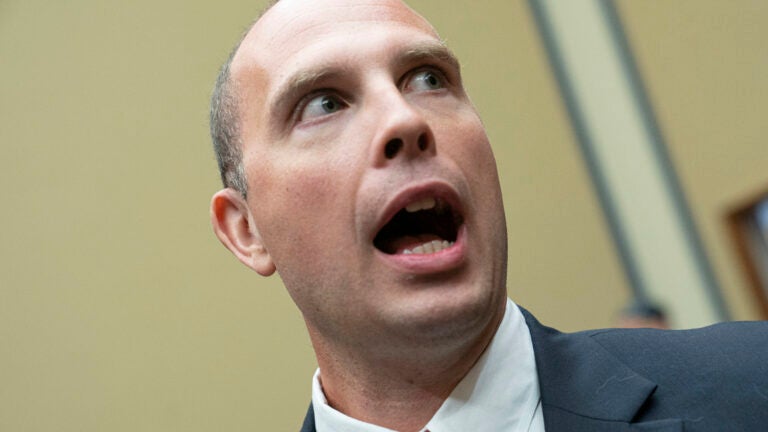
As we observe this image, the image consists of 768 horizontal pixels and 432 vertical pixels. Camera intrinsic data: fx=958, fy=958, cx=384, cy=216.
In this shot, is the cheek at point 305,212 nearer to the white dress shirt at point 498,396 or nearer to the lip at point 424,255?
the lip at point 424,255

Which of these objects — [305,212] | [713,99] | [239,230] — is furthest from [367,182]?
[713,99]

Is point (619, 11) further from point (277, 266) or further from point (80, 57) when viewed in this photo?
point (277, 266)

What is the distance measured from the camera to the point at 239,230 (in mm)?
1537

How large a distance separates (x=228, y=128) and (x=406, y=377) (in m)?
0.52

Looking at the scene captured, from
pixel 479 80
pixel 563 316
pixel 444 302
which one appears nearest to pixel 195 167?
pixel 479 80

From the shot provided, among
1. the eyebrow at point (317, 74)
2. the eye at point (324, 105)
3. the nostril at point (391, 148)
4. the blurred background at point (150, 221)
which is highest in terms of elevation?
the eyebrow at point (317, 74)

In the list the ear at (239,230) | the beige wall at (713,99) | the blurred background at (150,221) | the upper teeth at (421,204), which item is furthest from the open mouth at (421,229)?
the beige wall at (713,99)

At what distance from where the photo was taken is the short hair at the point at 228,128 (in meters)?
1.49

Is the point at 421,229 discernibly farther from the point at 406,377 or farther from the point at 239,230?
the point at 239,230

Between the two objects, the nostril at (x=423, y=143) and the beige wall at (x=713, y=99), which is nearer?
the nostril at (x=423, y=143)

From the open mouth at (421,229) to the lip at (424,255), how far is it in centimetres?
2

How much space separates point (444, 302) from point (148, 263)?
2.61 meters

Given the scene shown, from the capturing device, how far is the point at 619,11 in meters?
4.31

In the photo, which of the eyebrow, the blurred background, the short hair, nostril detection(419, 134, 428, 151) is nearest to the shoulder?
nostril detection(419, 134, 428, 151)
